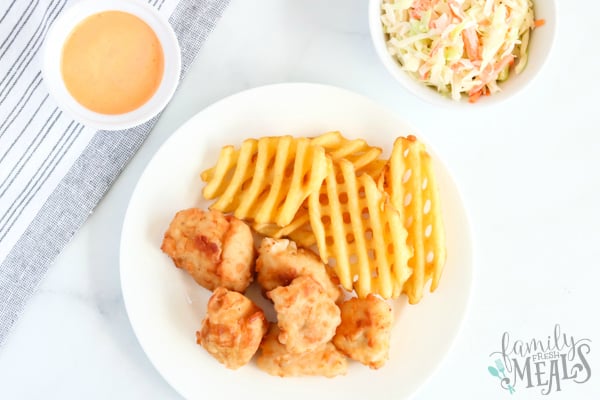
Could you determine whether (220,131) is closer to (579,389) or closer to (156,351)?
(156,351)

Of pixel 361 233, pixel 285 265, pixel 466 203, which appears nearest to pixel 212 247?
pixel 285 265

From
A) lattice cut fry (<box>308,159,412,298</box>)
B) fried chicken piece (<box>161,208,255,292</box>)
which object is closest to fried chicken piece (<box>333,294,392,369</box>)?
lattice cut fry (<box>308,159,412,298</box>)

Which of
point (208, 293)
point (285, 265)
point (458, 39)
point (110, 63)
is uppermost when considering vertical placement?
point (110, 63)

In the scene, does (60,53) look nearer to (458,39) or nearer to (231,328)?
(231,328)

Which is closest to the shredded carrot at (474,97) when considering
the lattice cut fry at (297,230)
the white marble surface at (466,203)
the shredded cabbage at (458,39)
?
the shredded cabbage at (458,39)

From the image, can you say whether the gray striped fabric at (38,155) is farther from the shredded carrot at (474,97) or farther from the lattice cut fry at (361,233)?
the shredded carrot at (474,97)

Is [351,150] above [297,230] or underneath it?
above

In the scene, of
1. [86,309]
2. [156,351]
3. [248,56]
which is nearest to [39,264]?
[86,309]
